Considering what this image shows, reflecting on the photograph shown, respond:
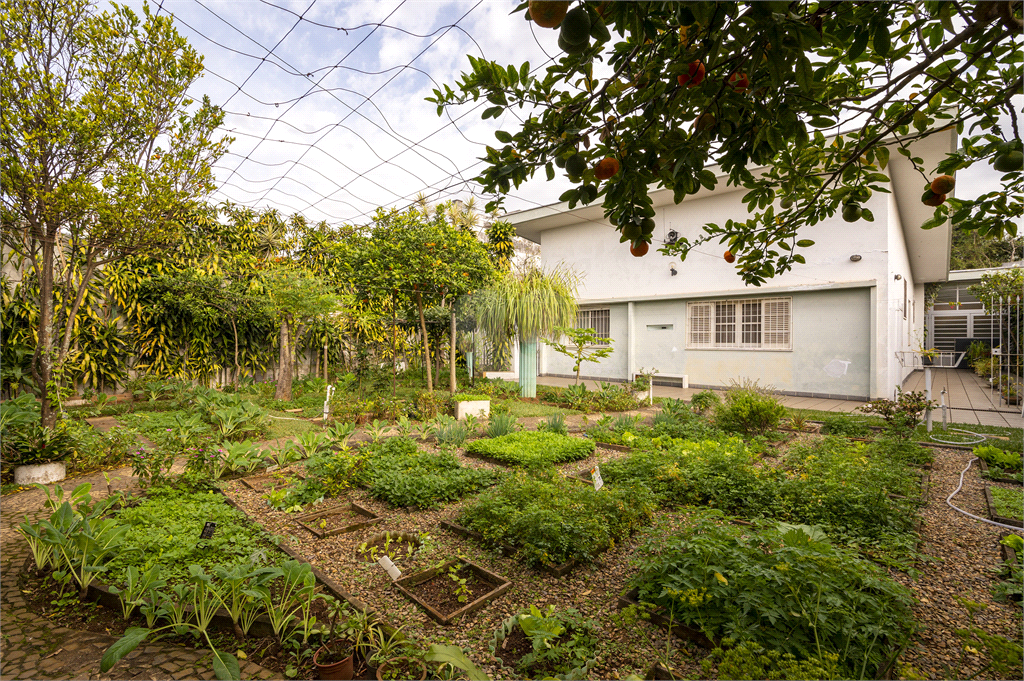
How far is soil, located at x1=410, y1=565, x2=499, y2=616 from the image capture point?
78.3 inches

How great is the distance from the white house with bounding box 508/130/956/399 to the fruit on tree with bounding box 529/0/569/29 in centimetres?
695

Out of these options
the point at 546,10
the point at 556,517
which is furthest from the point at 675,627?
the point at 546,10

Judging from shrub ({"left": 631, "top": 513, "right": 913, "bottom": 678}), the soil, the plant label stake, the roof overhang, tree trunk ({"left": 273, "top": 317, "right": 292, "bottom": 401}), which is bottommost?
the soil

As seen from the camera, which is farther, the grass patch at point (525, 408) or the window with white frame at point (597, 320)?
the window with white frame at point (597, 320)

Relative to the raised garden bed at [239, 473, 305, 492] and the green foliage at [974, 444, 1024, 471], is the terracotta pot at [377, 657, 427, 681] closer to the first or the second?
the raised garden bed at [239, 473, 305, 492]

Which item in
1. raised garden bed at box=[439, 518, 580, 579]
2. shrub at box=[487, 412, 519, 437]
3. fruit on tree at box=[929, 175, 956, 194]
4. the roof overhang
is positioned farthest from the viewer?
the roof overhang

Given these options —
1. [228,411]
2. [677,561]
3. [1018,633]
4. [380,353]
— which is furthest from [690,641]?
[380,353]

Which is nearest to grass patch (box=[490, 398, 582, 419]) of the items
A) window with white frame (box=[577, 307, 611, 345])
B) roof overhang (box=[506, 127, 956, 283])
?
roof overhang (box=[506, 127, 956, 283])

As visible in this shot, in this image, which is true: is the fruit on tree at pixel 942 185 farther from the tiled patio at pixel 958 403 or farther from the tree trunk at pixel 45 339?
the tiled patio at pixel 958 403

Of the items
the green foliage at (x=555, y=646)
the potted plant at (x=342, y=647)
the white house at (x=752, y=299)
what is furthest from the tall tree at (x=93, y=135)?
the white house at (x=752, y=299)

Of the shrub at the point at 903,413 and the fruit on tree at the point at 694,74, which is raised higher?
the fruit on tree at the point at 694,74

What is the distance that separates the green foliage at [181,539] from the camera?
2.14m

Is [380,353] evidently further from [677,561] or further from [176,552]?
[677,561]

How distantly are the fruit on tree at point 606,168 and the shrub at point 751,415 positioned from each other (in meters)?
5.13
